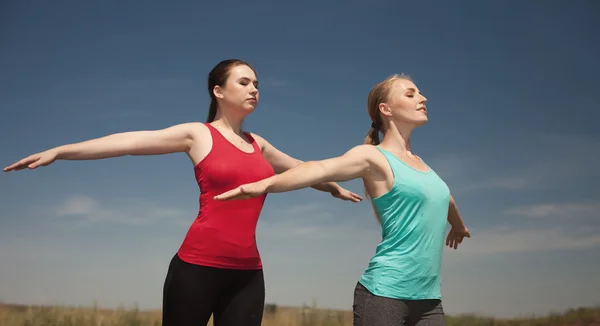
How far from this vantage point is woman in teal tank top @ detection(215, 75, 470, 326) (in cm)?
392

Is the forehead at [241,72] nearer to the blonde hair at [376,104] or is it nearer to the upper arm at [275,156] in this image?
the upper arm at [275,156]

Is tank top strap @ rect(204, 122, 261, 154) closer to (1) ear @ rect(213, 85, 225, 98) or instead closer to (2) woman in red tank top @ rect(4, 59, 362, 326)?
(2) woman in red tank top @ rect(4, 59, 362, 326)

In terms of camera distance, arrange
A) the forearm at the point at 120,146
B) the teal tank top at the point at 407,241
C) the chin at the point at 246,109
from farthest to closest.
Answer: the chin at the point at 246,109
the forearm at the point at 120,146
the teal tank top at the point at 407,241

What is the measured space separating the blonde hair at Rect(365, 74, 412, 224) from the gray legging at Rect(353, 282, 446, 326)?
46.7 inches

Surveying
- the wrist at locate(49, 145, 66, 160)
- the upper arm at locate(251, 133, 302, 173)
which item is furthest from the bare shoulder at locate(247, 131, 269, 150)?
the wrist at locate(49, 145, 66, 160)

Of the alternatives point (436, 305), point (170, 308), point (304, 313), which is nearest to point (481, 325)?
point (304, 313)

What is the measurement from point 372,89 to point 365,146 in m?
0.70

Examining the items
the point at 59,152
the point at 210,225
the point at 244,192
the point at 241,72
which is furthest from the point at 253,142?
the point at 59,152

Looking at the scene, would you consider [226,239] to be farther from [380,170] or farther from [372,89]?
[372,89]

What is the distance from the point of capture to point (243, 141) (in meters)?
4.90

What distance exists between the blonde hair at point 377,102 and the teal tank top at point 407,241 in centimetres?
44

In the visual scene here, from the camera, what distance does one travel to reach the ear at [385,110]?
460cm

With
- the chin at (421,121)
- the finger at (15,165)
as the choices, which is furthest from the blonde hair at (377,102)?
the finger at (15,165)

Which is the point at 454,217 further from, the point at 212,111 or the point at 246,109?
the point at 212,111
